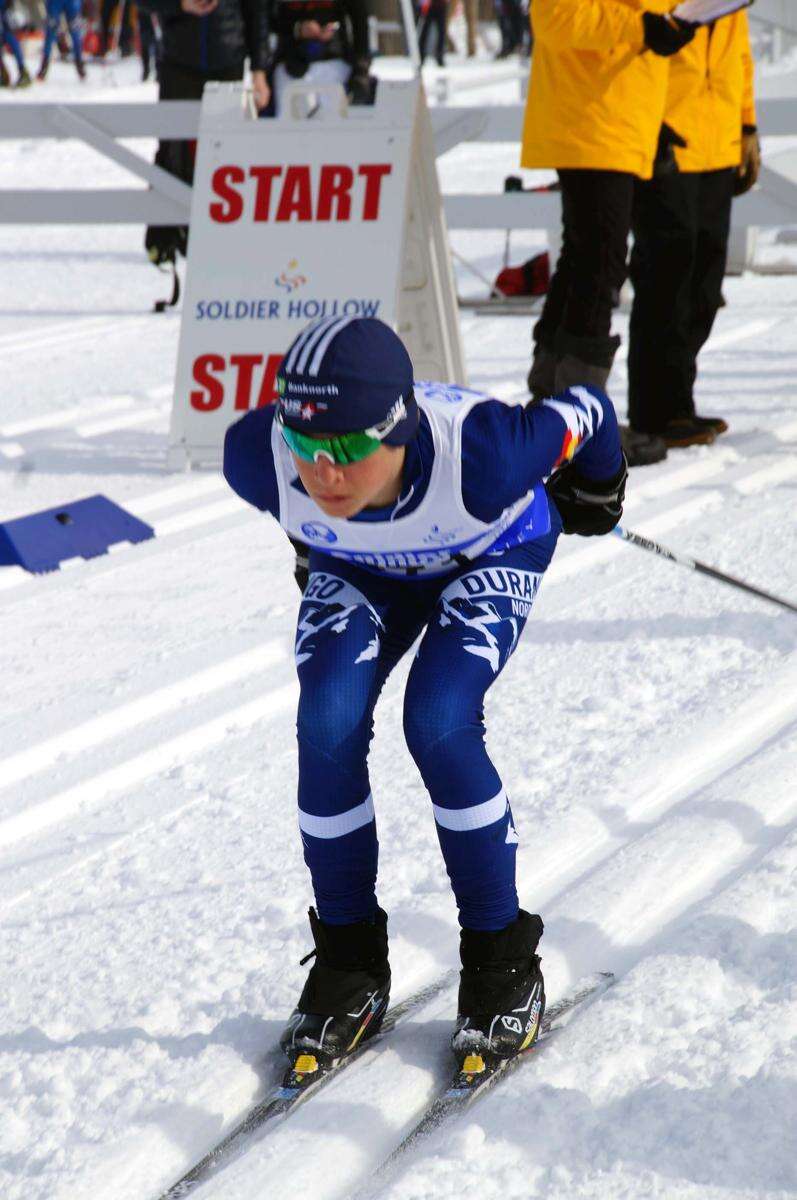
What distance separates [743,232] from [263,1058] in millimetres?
8559

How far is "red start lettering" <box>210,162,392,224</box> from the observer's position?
246 inches

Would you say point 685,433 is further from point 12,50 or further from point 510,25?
point 510,25

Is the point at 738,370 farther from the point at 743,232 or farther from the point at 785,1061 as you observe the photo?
the point at 785,1061

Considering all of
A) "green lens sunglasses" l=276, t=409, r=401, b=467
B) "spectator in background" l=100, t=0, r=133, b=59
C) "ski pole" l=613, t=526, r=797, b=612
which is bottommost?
"spectator in background" l=100, t=0, r=133, b=59

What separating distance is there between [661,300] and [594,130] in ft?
2.62

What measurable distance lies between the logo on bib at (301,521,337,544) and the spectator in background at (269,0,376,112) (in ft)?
23.8

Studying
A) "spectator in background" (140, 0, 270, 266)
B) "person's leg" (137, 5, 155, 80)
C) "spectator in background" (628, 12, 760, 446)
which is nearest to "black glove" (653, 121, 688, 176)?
"spectator in background" (628, 12, 760, 446)

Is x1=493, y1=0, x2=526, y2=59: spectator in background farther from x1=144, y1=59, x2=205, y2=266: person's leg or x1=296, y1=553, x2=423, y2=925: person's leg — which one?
x1=296, y1=553, x2=423, y2=925: person's leg

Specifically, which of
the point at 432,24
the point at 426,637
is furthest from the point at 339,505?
the point at 432,24

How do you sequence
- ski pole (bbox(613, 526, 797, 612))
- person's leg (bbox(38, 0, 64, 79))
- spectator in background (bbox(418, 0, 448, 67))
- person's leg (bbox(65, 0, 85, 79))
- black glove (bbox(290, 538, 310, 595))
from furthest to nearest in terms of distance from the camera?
spectator in background (bbox(418, 0, 448, 67)), person's leg (bbox(65, 0, 85, 79)), person's leg (bbox(38, 0, 64, 79)), ski pole (bbox(613, 526, 797, 612)), black glove (bbox(290, 538, 310, 595))

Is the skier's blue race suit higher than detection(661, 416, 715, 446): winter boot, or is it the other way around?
the skier's blue race suit

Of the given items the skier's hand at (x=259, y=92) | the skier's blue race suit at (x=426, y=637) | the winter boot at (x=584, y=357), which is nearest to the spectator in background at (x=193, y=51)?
the skier's hand at (x=259, y=92)

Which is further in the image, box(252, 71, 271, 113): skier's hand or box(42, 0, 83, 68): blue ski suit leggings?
box(42, 0, 83, 68): blue ski suit leggings

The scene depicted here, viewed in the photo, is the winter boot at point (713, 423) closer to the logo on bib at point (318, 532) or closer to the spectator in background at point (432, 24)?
the logo on bib at point (318, 532)
